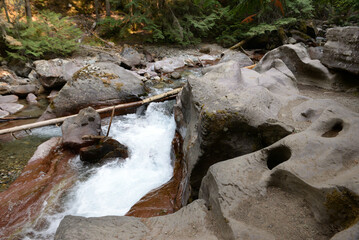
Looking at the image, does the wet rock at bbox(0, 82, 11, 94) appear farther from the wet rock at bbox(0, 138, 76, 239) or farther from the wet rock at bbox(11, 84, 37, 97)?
the wet rock at bbox(0, 138, 76, 239)

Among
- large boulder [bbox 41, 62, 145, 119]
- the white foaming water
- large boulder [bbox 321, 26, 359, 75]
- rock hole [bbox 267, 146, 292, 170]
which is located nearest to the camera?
rock hole [bbox 267, 146, 292, 170]

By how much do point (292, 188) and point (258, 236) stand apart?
706 millimetres

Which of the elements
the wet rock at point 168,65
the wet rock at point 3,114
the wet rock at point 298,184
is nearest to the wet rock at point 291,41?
the wet rock at point 168,65

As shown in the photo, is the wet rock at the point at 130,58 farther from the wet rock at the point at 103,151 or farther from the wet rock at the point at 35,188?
the wet rock at the point at 35,188

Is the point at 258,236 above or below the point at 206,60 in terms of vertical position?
above

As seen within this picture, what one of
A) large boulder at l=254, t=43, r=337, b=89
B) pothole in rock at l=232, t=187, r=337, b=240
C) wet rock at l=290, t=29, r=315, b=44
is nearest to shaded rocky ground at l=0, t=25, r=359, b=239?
pothole in rock at l=232, t=187, r=337, b=240

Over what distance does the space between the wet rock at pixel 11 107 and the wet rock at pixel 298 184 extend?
8733mm

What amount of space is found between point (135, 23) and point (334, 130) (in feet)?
58.3

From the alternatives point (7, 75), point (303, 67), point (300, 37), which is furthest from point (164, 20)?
point (303, 67)

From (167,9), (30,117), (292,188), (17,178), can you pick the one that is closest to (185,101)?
(292,188)

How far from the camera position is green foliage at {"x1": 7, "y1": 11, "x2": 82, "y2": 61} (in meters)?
11.0

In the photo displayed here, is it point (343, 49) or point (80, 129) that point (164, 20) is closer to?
point (80, 129)

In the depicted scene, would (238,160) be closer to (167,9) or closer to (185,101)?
(185,101)

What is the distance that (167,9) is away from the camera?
16.5 metres
